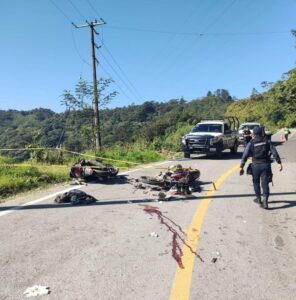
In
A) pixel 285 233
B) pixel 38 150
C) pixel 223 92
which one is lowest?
pixel 285 233

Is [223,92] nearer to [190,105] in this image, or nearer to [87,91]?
[190,105]

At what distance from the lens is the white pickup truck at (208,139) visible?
779 inches

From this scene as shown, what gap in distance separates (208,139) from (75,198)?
1228 centimetres

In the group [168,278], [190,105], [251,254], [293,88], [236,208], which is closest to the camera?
[168,278]

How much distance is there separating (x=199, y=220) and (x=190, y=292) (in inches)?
116

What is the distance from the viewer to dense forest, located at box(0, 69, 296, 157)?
75.8 ft

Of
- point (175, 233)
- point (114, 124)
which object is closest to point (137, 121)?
point (114, 124)

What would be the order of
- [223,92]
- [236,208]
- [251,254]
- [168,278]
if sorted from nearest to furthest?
[168,278] < [251,254] < [236,208] < [223,92]

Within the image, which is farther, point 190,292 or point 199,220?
point 199,220

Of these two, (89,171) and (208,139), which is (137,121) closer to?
(208,139)

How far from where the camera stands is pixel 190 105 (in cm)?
15962

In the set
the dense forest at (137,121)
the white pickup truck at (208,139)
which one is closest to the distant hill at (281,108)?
the dense forest at (137,121)

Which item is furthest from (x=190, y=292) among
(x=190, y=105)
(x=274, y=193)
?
(x=190, y=105)

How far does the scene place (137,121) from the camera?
3543 inches
